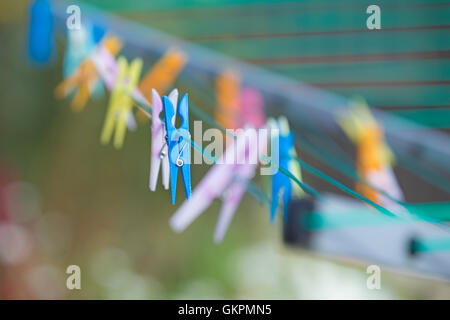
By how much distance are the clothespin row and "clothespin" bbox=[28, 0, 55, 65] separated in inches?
16.7

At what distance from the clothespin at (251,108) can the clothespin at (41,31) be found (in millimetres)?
277

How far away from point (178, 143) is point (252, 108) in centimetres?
37

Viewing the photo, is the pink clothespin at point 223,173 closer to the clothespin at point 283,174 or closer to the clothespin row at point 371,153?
the clothespin at point 283,174

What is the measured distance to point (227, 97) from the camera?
87 cm

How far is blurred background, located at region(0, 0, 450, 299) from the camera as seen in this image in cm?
128

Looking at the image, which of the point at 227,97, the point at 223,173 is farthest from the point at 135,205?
the point at 223,173

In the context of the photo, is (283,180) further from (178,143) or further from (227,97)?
(227,97)

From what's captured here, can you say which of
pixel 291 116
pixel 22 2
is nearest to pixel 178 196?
pixel 291 116

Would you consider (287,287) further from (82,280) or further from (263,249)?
(82,280)

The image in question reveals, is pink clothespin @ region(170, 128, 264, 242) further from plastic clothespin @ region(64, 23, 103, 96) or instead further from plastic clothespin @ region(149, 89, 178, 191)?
plastic clothespin @ region(64, 23, 103, 96)

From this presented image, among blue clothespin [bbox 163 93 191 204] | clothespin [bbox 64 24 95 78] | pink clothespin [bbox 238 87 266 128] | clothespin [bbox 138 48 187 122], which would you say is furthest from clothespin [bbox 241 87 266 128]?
blue clothespin [bbox 163 93 191 204]

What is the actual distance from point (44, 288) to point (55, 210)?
18 cm

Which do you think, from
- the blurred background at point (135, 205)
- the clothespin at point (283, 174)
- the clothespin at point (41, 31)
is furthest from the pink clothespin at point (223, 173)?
the blurred background at point (135, 205)

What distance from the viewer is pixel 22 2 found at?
4.67ft
